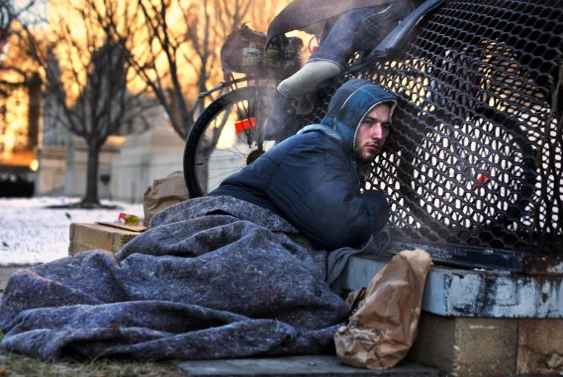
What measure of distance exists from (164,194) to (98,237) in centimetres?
68

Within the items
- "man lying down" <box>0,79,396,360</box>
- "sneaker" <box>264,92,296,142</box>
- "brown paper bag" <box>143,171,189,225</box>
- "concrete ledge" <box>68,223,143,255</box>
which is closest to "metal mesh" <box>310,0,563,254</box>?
"man lying down" <box>0,79,396,360</box>

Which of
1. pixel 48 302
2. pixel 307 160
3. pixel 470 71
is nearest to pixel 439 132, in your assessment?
pixel 470 71

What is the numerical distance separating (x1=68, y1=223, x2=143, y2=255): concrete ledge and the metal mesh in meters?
1.98

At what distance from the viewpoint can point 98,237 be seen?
6508 millimetres

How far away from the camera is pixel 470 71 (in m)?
4.13

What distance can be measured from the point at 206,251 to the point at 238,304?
0.36m

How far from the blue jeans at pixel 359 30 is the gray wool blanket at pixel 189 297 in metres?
1.39

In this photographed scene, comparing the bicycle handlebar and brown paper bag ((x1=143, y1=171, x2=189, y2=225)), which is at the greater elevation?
the bicycle handlebar

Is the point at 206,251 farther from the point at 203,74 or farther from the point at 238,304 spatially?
the point at 203,74

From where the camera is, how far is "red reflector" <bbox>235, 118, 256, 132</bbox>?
21.9 ft

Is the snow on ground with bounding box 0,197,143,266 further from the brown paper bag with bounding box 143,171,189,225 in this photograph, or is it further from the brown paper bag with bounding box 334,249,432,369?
the brown paper bag with bounding box 334,249,432,369

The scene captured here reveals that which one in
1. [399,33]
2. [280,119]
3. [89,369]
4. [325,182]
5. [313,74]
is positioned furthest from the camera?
[280,119]

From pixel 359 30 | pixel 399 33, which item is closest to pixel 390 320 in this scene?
pixel 399 33

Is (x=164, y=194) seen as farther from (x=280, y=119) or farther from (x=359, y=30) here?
(x=359, y=30)
